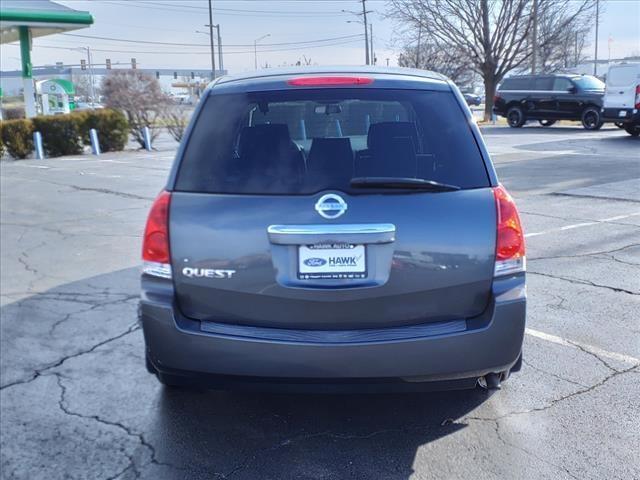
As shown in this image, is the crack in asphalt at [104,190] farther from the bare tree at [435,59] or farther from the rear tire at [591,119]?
the bare tree at [435,59]

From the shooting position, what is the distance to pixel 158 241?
123 inches

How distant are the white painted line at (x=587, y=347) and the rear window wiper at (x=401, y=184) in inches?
82.8

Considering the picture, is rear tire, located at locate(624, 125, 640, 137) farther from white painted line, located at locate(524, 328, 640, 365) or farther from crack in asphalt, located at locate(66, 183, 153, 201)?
white painted line, located at locate(524, 328, 640, 365)

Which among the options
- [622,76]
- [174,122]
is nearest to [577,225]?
[622,76]

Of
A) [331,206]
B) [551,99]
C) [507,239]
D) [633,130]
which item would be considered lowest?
[633,130]

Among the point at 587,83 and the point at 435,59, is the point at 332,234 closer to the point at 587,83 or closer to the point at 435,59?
the point at 587,83

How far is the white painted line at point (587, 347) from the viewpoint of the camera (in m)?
4.36

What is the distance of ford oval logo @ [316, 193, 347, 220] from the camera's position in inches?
116

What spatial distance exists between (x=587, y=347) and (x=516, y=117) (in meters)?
25.1

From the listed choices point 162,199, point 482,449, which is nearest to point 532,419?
point 482,449

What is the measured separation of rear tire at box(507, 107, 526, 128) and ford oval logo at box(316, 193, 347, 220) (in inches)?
1049

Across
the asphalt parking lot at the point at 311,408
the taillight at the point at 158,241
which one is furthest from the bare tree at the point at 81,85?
the taillight at the point at 158,241

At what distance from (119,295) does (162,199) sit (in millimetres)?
3299

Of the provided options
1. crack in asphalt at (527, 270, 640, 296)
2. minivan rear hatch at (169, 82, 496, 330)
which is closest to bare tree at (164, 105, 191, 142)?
crack in asphalt at (527, 270, 640, 296)
